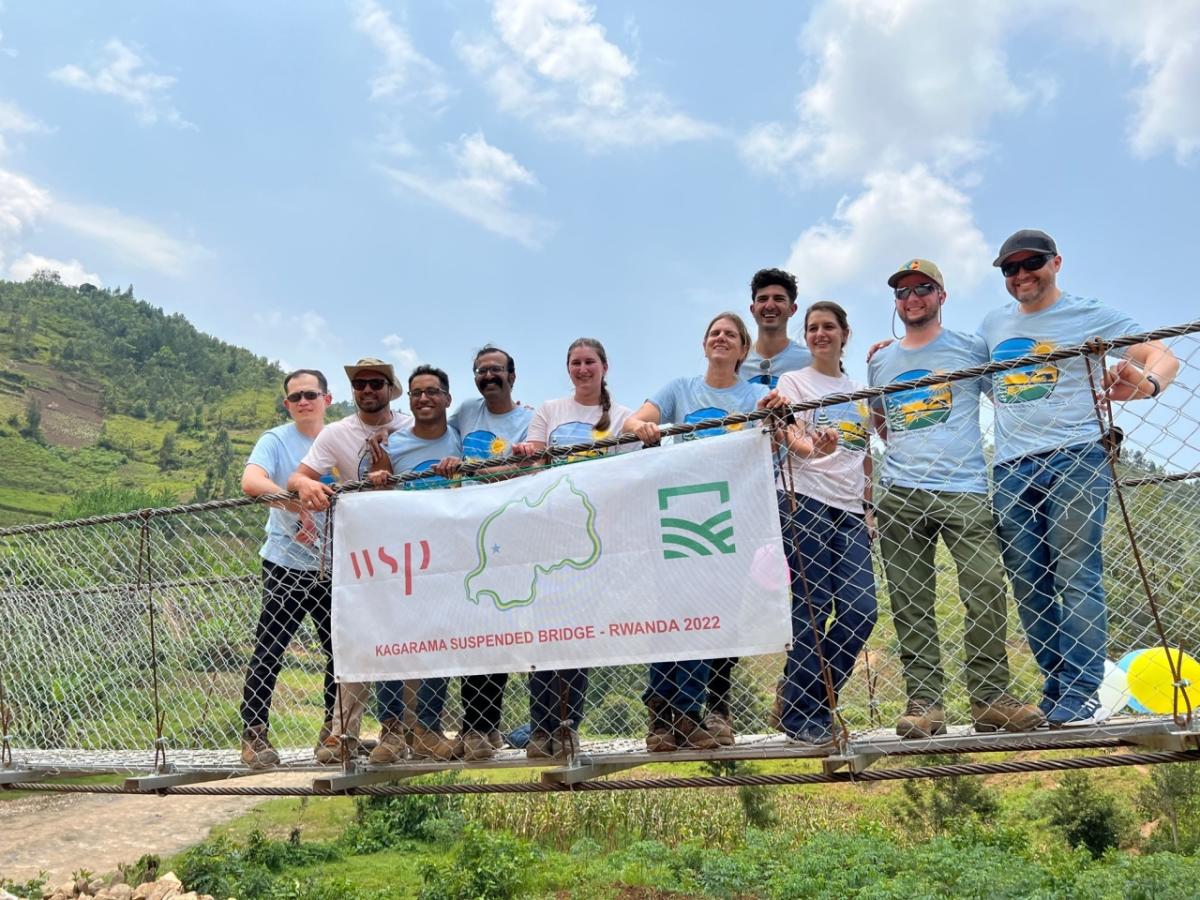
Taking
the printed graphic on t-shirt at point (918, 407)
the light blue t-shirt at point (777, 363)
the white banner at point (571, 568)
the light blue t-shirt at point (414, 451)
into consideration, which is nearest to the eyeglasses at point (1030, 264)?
the printed graphic on t-shirt at point (918, 407)

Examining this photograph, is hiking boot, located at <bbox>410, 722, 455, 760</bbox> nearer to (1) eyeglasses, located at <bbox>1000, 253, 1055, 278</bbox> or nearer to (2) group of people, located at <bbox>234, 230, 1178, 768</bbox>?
(2) group of people, located at <bbox>234, 230, 1178, 768</bbox>

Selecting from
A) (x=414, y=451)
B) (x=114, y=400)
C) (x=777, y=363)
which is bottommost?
(x=414, y=451)

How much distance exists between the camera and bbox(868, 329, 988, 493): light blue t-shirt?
2.90 m

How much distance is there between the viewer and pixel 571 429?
143 inches

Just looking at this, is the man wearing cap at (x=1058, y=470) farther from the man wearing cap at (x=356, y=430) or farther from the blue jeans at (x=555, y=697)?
the man wearing cap at (x=356, y=430)

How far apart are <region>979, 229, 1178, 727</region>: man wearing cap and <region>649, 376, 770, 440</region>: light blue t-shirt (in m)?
0.89

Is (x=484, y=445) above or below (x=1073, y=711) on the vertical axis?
above

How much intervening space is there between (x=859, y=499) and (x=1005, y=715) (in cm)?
79

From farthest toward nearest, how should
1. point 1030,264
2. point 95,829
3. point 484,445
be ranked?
point 95,829, point 484,445, point 1030,264

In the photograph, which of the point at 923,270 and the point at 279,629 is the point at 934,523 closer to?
the point at 923,270

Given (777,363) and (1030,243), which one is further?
(777,363)

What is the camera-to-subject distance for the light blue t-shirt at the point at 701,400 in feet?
Answer: 11.3

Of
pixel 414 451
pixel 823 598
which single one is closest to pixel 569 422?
pixel 414 451

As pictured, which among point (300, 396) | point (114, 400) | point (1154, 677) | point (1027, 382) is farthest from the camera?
point (114, 400)
